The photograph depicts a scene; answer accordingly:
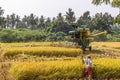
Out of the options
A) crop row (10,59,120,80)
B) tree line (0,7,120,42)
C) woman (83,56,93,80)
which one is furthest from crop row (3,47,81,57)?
tree line (0,7,120,42)

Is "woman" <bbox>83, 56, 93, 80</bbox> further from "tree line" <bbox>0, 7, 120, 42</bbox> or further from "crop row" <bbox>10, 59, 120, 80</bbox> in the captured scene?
"tree line" <bbox>0, 7, 120, 42</bbox>

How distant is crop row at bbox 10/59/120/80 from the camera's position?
17.9 m

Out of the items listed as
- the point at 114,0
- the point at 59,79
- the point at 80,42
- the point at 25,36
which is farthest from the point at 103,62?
the point at 25,36

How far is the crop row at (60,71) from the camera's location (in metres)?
17.9

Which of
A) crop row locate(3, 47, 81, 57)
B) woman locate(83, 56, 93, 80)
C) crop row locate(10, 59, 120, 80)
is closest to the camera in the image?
crop row locate(10, 59, 120, 80)

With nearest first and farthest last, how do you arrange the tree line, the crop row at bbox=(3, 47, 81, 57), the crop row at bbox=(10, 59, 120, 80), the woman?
the crop row at bbox=(10, 59, 120, 80) → the woman → the crop row at bbox=(3, 47, 81, 57) → the tree line

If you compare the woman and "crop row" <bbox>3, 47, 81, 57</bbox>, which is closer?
the woman

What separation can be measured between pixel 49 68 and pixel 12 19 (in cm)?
12073

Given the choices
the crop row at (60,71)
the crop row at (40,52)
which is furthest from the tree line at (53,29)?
the crop row at (60,71)

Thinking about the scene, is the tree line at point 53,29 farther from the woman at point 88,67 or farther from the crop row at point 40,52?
the woman at point 88,67

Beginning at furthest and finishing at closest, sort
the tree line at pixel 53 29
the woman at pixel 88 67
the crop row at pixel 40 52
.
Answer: the tree line at pixel 53 29 → the crop row at pixel 40 52 → the woman at pixel 88 67

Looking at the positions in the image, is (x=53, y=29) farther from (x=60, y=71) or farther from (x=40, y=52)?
(x=60, y=71)

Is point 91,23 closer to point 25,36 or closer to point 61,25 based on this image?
point 61,25

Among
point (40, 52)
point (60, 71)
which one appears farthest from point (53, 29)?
point (60, 71)
